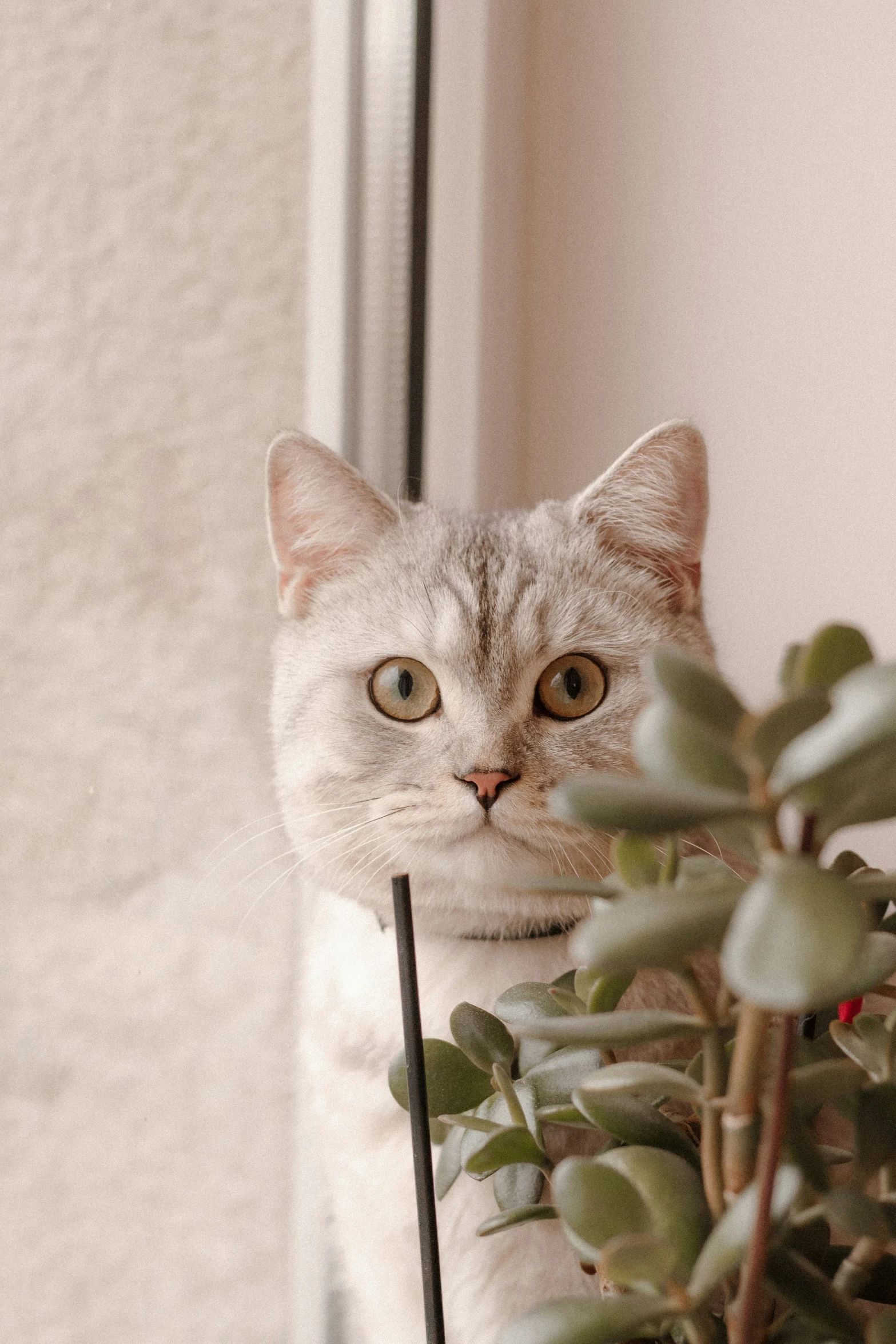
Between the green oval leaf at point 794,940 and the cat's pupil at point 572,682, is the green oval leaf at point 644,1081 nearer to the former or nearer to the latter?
the green oval leaf at point 794,940

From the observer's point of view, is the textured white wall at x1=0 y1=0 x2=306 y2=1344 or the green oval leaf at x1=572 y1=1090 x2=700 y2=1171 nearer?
the green oval leaf at x1=572 y1=1090 x2=700 y2=1171

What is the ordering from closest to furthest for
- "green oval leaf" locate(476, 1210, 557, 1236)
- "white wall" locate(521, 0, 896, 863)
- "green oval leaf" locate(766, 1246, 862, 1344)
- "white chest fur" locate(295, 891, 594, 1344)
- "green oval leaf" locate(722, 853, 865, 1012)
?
"green oval leaf" locate(722, 853, 865, 1012) < "green oval leaf" locate(766, 1246, 862, 1344) < "green oval leaf" locate(476, 1210, 557, 1236) < "white chest fur" locate(295, 891, 594, 1344) < "white wall" locate(521, 0, 896, 863)

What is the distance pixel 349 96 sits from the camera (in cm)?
118

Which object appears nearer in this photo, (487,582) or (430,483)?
(487,582)

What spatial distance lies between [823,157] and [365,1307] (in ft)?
3.50

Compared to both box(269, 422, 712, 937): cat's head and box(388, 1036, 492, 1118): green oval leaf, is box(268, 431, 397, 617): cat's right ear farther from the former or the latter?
box(388, 1036, 492, 1118): green oval leaf

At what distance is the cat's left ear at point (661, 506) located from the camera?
0.88 meters

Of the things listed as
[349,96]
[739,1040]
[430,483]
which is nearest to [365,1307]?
[739,1040]

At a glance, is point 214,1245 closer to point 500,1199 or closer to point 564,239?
point 500,1199

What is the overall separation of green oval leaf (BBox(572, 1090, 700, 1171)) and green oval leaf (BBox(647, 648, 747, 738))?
7.1 inches

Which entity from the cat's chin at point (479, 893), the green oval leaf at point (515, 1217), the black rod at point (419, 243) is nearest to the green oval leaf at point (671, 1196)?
the green oval leaf at point (515, 1217)

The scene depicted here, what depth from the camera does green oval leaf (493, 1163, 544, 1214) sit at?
52 centimetres

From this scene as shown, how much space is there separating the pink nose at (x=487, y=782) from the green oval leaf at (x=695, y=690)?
467 mm

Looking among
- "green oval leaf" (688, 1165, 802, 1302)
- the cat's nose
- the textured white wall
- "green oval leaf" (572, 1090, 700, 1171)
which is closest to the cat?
the cat's nose
